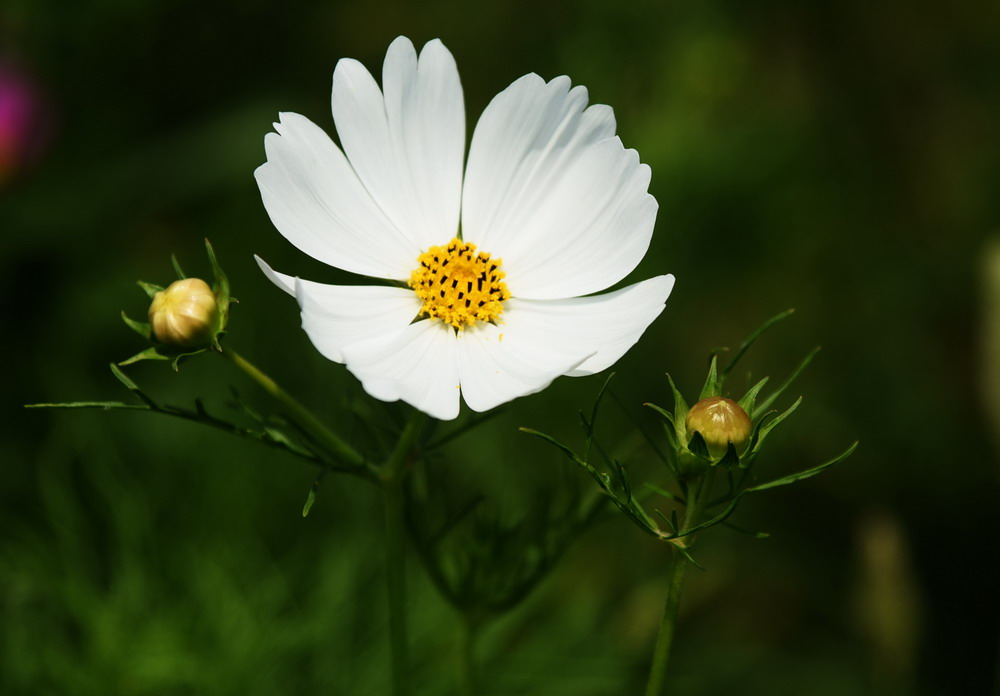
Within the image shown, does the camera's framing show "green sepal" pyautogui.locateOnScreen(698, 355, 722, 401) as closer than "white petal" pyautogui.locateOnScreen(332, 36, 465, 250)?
Yes

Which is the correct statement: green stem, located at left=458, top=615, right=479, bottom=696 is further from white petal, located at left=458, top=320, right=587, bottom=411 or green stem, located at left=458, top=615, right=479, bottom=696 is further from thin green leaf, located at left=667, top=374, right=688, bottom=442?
thin green leaf, located at left=667, top=374, right=688, bottom=442

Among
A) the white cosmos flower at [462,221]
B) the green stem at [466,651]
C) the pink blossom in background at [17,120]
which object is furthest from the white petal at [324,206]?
the pink blossom in background at [17,120]

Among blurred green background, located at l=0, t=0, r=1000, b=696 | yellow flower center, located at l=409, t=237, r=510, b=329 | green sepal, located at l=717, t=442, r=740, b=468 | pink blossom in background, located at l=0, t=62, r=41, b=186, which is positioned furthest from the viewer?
pink blossom in background, located at l=0, t=62, r=41, b=186

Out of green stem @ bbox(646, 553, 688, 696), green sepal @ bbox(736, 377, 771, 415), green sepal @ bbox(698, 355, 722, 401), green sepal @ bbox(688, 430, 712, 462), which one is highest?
green sepal @ bbox(698, 355, 722, 401)

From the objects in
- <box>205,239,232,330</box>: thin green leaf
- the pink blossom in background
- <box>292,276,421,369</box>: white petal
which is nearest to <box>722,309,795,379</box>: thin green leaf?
<box>292,276,421,369</box>: white petal

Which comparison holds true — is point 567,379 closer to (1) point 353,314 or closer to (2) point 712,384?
(1) point 353,314

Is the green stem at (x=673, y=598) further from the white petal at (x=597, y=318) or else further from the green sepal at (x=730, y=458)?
the white petal at (x=597, y=318)
